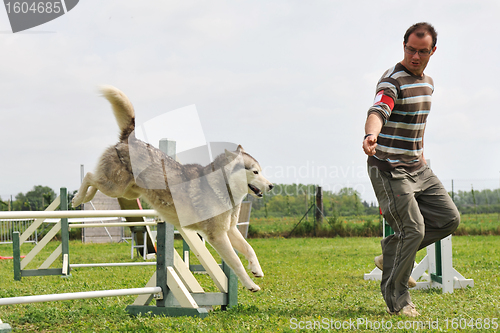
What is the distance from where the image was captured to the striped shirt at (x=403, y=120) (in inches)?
137

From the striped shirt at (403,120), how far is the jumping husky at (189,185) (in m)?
1.02

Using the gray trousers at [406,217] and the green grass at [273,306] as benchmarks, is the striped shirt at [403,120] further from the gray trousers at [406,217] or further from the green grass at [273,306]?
the green grass at [273,306]

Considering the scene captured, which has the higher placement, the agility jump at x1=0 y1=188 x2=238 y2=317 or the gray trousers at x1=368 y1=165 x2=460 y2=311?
the gray trousers at x1=368 y1=165 x2=460 y2=311

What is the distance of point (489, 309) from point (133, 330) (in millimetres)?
3158

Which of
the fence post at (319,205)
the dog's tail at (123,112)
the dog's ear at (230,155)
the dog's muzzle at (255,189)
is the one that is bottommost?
the fence post at (319,205)

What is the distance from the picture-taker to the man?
3422 mm

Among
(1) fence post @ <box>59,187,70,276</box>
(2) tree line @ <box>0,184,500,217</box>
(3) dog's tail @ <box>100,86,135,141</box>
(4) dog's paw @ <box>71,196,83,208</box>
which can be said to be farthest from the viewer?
(2) tree line @ <box>0,184,500,217</box>

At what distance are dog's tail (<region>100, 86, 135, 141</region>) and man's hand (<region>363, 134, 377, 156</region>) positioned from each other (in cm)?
207

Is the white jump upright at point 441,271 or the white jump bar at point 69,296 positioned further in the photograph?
the white jump upright at point 441,271

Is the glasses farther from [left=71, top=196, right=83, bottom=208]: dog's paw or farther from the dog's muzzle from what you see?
[left=71, top=196, right=83, bottom=208]: dog's paw

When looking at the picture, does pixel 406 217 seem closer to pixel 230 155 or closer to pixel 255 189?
pixel 255 189

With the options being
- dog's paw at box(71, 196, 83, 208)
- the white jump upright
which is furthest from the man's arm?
dog's paw at box(71, 196, 83, 208)

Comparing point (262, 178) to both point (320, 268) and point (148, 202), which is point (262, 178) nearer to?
point (148, 202)

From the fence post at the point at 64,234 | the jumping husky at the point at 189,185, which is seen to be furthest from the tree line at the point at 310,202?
the jumping husky at the point at 189,185
